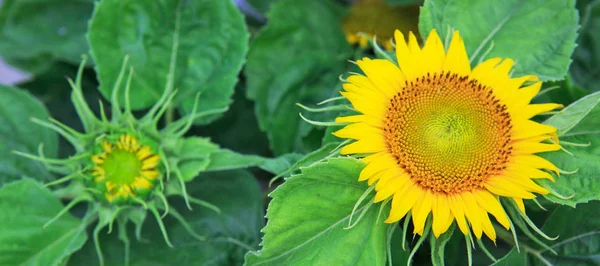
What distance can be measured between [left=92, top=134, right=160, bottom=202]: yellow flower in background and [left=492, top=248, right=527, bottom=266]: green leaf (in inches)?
14.8

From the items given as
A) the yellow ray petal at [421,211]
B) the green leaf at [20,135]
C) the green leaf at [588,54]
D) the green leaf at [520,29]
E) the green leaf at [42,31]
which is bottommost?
the green leaf at [588,54]

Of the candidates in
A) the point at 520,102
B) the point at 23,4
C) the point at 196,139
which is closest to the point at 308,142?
the point at 196,139

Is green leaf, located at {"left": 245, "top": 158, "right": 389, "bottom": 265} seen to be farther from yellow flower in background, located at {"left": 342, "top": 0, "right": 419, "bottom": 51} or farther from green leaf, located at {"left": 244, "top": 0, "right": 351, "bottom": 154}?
yellow flower in background, located at {"left": 342, "top": 0, "right": 419, "bottom": 51}

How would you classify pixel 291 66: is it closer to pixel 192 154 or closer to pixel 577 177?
pixel 192 154

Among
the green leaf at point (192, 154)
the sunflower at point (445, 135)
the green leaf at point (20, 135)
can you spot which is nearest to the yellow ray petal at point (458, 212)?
the sunflower at point (445, 135)

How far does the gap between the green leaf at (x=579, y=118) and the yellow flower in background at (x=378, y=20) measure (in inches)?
14.1

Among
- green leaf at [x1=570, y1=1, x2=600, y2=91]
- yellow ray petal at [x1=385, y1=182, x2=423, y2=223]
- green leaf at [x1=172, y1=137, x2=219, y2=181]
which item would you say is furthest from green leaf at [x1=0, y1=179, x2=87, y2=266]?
green leaf at [x1=570, y1=1, x2=600, y2=91]

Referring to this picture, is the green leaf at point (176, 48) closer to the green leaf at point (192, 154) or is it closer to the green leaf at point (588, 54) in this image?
the green leaf at point (192, 154)

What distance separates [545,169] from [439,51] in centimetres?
15

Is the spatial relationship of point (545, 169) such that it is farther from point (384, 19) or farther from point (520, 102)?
point (384, 19)

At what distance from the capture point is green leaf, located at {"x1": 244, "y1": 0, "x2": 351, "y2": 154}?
2.87ft

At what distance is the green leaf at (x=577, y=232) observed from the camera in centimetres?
70

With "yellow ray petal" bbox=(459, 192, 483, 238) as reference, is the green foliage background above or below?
above

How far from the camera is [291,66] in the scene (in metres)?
0.91
